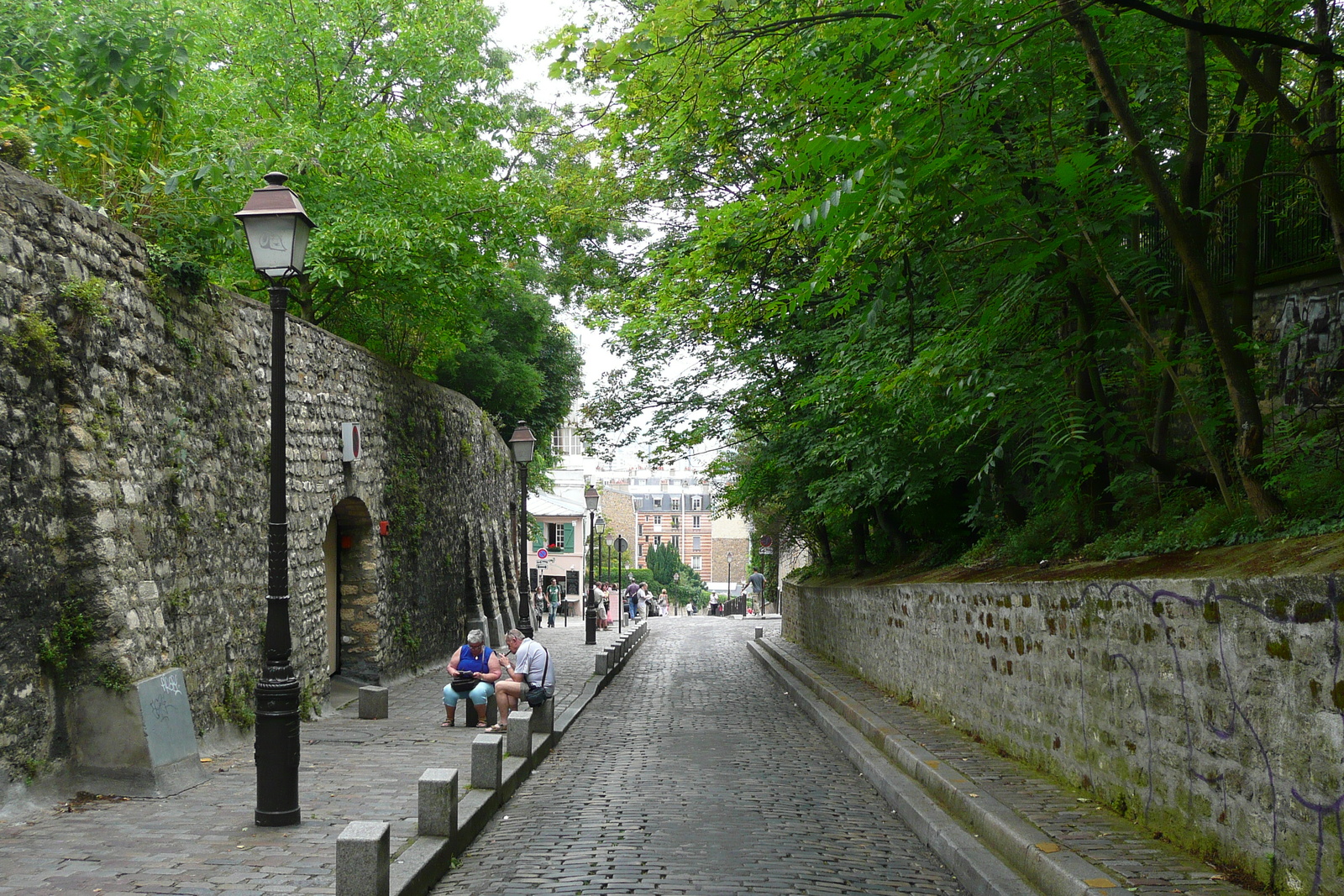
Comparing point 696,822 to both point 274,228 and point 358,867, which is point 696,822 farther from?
point 274,228

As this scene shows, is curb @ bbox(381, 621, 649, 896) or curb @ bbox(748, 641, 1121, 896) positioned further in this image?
curb @ bbox(381, 621, 649, 896)

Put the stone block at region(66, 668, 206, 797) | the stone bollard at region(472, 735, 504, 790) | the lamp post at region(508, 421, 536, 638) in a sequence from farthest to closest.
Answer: the lamp post at region(508, 421, 536, 638) < the stone bollard at region(472, 735, 504, 790) < the stone block at region(66, 668, 206, 797)

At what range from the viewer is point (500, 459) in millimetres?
25562

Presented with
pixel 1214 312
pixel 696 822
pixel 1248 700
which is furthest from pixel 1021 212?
pixel 696 822

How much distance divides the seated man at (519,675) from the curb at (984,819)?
3.14 m

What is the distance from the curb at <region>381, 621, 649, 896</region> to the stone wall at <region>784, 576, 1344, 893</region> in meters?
3.94

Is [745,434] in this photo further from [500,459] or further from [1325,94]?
[1325,94]

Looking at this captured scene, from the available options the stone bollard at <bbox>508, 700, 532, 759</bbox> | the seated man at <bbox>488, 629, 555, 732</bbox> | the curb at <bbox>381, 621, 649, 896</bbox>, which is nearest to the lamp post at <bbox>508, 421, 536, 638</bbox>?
the curb at <bbox>381, 621, 649, 896</bbox>

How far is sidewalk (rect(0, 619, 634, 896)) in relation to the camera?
16.2ft

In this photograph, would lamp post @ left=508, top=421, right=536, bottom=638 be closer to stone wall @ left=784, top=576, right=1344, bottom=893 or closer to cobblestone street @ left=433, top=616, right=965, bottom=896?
cobblestone street @ left=433, top=616, right=965, bottom=896

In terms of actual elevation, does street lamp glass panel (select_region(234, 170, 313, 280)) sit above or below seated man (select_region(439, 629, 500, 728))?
above

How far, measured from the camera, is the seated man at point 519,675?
10625 millimetres

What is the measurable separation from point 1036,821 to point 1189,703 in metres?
1.23

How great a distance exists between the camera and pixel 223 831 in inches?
237
